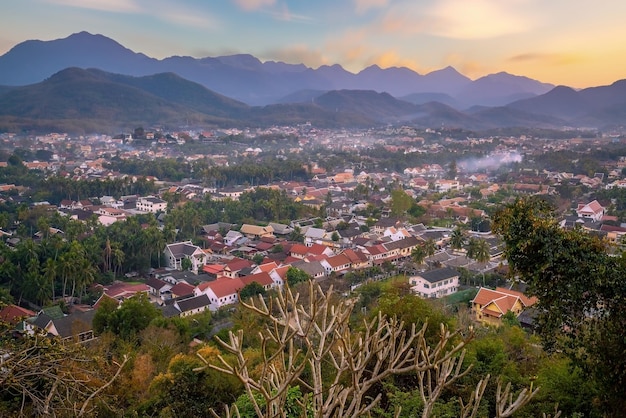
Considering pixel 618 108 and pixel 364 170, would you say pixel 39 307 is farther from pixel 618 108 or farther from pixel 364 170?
pixel 618 108

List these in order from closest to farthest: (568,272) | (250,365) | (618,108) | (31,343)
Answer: (31,343) → (568,272) → (250,365) → (618,108)

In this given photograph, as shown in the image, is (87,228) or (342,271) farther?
(87,228)

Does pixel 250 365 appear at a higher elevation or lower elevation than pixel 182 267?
higher

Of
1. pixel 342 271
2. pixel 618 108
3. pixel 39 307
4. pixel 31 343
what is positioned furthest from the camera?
pixel 618 108

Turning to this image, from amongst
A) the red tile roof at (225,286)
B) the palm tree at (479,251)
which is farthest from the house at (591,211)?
the red tile roof at (225,286)

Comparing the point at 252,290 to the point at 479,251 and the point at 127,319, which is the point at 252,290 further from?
the point at 479,251

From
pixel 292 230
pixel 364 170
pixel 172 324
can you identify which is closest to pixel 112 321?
pixel 172 324

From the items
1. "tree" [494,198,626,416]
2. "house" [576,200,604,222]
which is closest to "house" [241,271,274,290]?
"tree" [494,198,626,416]
